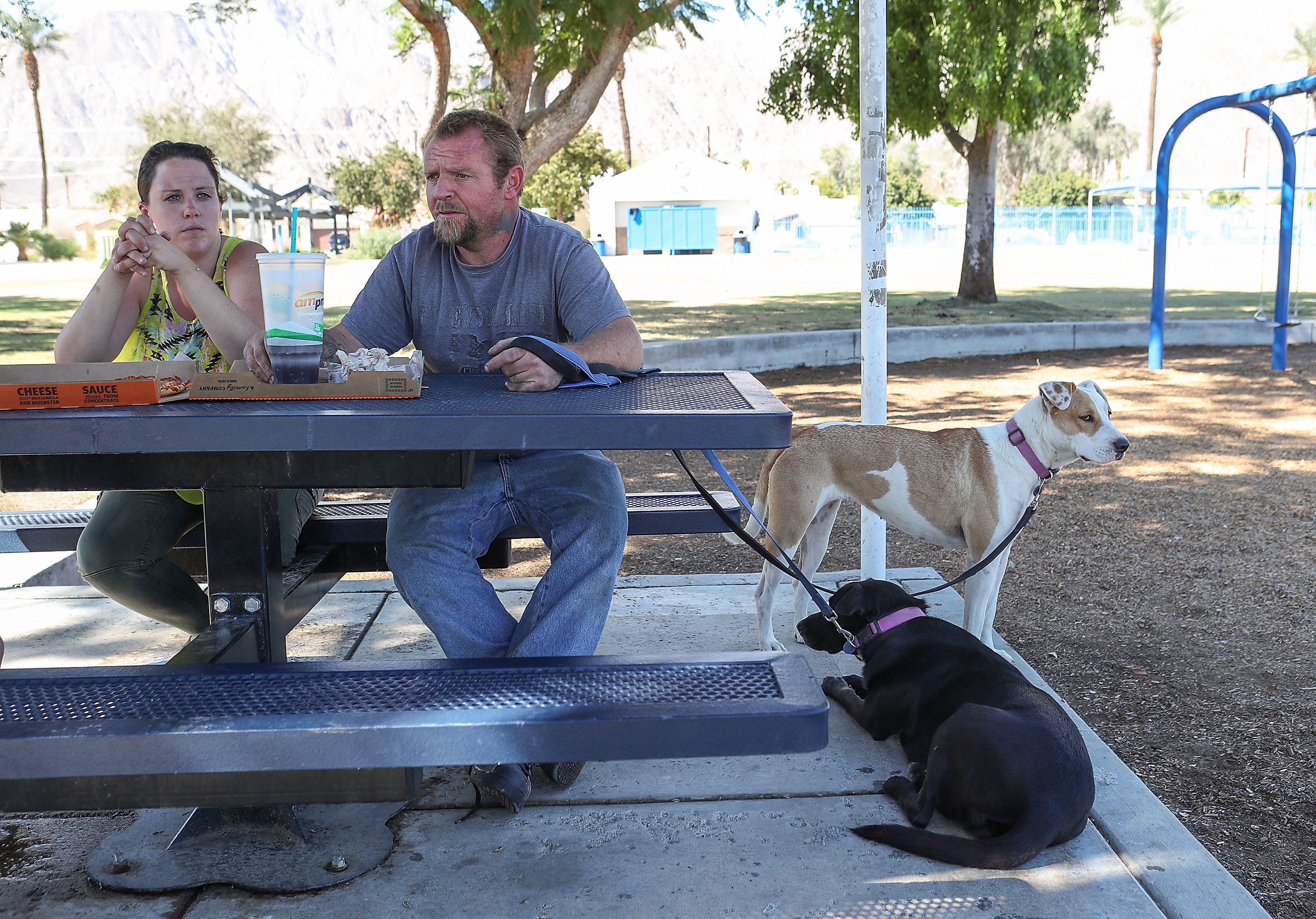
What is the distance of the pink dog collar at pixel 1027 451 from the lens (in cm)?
393

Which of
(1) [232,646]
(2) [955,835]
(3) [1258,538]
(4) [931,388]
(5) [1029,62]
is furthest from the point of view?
(5) [1029,62]

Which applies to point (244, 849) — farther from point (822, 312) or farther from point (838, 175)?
point (838, 175)

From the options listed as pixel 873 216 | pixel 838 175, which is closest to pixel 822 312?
pixel 873 216

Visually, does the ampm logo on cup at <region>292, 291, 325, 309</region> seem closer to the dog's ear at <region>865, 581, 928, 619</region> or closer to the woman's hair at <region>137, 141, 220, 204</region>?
the woman's hair at <region>137, 141, 220, 204</region>

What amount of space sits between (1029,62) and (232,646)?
15.3 m

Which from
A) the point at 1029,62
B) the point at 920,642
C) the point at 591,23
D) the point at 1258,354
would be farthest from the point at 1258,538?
the point at 1029,62

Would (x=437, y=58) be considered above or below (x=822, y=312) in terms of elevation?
above

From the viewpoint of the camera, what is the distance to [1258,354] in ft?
44.3

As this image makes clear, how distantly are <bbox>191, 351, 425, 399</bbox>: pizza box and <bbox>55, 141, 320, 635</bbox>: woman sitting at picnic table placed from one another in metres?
0.54

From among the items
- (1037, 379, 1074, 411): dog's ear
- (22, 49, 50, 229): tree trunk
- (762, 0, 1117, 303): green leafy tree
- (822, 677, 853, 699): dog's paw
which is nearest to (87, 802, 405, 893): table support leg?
(822, 677, 853, 699): dog's paw

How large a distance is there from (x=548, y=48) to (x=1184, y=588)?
838cm

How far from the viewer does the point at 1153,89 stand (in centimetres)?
6088

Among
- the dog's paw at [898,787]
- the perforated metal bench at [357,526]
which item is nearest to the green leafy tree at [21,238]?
the perforated metal bench at [357,526]

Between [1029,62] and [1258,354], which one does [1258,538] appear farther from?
[1029,62]
